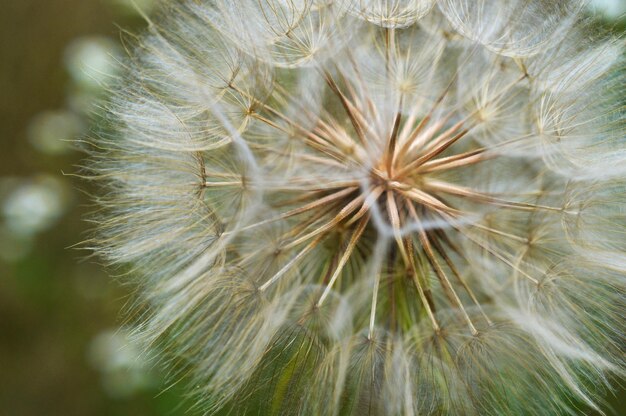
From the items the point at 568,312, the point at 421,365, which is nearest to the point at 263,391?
the point at 421,365

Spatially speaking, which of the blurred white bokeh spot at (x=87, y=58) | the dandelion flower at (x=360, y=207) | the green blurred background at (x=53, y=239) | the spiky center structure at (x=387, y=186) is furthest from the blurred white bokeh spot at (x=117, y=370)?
A: the spiky center structure at (x=387, y=186)

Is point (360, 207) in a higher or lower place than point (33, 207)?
lower

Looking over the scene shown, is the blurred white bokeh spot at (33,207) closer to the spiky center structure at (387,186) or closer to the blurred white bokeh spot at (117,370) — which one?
the blurred white bokeh spot at (117,370)

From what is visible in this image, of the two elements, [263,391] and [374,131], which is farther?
[374,131]

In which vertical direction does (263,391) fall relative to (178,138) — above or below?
below

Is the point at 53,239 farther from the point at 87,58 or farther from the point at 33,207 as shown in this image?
the point at 87,58

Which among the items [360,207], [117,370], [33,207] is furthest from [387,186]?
[33,207]

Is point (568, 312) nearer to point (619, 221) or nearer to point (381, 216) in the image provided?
point (619, 221)
